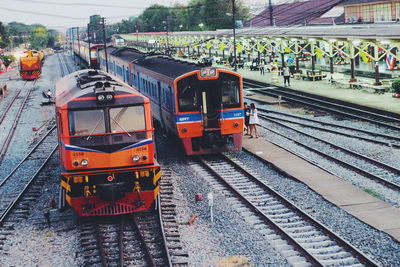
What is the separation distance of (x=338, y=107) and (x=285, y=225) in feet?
55.4

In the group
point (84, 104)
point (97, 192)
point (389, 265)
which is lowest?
point (389, 265)

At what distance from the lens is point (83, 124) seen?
476 inches

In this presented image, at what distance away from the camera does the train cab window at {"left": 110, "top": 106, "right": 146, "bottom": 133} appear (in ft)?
40.0

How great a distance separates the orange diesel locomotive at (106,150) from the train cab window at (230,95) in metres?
5.71

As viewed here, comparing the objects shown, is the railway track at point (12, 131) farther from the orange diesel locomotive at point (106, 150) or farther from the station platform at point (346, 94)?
the station platform at point (346, 94)

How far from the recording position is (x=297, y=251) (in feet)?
35.2

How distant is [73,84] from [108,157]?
3.37m

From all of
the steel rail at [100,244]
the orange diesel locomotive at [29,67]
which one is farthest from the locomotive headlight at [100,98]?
the orange diesel locomotive at [29,67]

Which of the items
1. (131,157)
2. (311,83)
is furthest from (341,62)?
(131,157)

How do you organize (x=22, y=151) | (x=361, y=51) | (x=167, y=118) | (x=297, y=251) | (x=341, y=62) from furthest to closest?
(x=341, y=62) < (x=361, y=51) < (x=22, y=151) < (x=167, y=118) < (x=297, y=251)

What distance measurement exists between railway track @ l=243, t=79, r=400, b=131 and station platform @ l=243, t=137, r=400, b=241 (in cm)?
617

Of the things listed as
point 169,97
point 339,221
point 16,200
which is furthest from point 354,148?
point 16,200

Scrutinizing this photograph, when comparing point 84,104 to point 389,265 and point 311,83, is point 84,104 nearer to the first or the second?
point 389,265

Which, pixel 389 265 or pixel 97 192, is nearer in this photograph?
pixel 389 265
